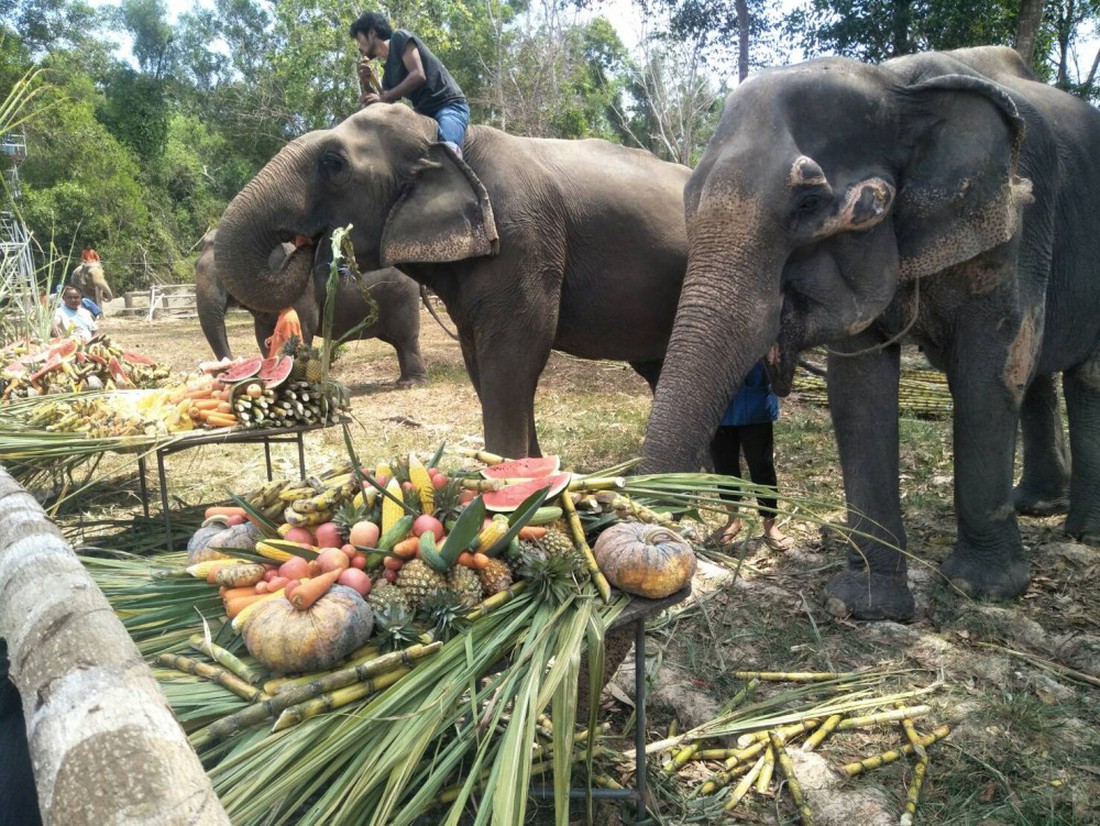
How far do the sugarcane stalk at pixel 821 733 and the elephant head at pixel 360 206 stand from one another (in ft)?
9.99

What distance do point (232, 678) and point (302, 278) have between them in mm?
3562

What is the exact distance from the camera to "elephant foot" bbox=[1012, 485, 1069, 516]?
5.34 metres

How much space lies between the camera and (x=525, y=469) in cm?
267

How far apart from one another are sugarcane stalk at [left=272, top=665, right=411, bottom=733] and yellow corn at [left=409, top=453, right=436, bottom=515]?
54 centimetres

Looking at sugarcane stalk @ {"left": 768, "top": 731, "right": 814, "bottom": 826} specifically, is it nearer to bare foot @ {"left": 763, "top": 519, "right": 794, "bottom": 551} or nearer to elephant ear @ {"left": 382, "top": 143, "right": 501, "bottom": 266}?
bare foot @ {"left": 763, "top": 519, "right": 794, "bottom": 551}

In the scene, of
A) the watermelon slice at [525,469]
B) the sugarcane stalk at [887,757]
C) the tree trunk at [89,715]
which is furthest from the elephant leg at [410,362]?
the tree trunk at [89,715]

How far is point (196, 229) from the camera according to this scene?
114ft

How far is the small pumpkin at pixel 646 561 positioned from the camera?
7.10 ft

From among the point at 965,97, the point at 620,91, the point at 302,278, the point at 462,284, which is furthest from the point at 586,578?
the point at 620,91

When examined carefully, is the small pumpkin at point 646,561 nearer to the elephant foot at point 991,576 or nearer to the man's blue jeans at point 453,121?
the elephant foot at point 991,576

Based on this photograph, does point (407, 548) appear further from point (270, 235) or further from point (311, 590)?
point (270, 235)

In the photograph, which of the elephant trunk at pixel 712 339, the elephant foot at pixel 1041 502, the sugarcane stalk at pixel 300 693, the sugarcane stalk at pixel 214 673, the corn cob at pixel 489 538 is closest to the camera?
the sugarcane stalk at pixel 300 693

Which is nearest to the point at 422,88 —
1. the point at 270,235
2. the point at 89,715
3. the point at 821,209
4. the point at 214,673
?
the point at 270,235

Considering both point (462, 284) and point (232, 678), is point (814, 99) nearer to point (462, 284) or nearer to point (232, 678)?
point (462, 284)
